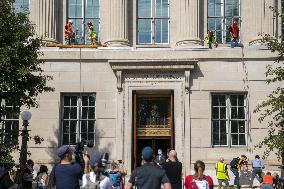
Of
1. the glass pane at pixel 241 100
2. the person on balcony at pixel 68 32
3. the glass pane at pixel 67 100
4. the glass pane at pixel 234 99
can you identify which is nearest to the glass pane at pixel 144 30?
the person on balcony at pixel 68 32

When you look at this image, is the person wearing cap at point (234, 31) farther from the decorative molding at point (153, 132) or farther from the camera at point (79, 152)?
the camera at point (79, 152)

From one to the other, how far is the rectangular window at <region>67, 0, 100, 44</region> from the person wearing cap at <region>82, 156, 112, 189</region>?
22.3 m

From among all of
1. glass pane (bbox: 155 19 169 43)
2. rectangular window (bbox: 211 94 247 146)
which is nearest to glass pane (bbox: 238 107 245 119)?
rectangular window (bbox: 211 94 247 146)

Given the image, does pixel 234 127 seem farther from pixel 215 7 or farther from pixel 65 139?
pixel 65 139

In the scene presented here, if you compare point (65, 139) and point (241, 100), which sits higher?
point (241, 100)

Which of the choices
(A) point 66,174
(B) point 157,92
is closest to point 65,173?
(A) point 66,174

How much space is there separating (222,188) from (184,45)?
808 centimetres

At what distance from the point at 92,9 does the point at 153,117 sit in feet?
23.6

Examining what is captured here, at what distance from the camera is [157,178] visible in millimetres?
9664

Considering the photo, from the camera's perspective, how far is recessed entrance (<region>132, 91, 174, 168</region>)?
30109 millimetres

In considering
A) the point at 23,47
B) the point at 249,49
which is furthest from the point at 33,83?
the point at 249,49

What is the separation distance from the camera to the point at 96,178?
32.9 feet

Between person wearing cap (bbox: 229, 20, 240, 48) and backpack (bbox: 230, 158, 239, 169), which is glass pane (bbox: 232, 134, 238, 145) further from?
person wearing cap (bbox: 229, 20, 240, 48)

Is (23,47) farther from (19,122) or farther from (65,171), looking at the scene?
(65,171)
